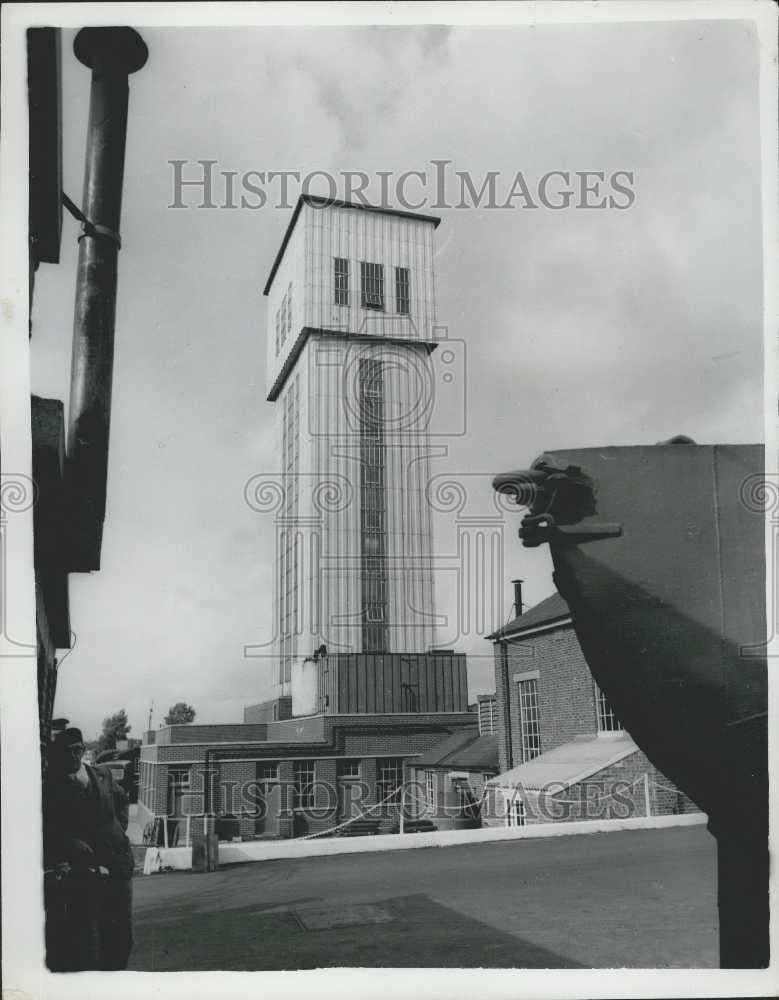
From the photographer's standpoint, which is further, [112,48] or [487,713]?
[487,713]

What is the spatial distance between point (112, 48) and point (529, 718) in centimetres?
1324

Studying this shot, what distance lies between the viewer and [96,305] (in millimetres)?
4035

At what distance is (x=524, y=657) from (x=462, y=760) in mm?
2765

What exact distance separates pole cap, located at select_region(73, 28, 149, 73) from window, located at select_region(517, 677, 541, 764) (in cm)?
1266

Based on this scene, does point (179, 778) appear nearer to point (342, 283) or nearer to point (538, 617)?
point (538, 617)

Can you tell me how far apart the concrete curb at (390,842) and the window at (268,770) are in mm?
8431

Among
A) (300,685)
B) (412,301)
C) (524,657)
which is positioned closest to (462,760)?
(524,657)

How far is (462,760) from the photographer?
15867 millimetres

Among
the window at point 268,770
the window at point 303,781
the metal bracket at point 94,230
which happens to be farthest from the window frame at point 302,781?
the metal bracket at point 94,230

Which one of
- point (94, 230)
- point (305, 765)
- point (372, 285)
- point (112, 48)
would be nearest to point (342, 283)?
point (372, 285)

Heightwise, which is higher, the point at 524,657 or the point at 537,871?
the point at 524,657

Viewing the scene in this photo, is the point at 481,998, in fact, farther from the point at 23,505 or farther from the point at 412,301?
the point at 412,301

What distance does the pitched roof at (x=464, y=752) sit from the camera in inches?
610

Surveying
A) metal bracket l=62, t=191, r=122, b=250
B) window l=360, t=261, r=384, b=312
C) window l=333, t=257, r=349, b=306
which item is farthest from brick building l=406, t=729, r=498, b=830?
metal bracket l=62, t=191, r=122, b=250
